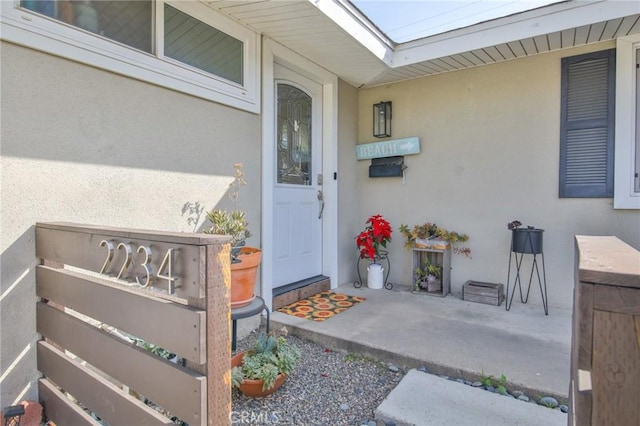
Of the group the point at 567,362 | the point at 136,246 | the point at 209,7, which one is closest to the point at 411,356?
the point at 567,362

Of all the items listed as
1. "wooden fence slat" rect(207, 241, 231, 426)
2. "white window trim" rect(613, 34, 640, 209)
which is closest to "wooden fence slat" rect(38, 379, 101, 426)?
"wooden fence slat" rect(207, 241, 231, 426)

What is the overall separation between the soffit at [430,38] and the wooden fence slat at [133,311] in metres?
2.07

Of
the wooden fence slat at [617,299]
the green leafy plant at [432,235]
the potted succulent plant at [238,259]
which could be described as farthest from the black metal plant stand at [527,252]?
the wooden fence slat at [617,299]

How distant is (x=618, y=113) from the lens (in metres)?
2.80

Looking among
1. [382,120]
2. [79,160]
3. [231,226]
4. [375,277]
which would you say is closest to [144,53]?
[79,160]

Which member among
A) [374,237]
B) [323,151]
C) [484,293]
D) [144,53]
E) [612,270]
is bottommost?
[484,293]

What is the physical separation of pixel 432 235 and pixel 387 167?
948mm

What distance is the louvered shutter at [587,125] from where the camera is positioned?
287 centimetres

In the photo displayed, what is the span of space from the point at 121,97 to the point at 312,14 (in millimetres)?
1480

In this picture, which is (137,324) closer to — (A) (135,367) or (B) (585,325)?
(A) (135,367)

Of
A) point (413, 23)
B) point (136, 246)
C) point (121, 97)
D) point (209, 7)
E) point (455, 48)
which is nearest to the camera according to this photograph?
point (136, 246)

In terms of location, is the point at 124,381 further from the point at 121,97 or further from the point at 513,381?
Result: the point at 513,381

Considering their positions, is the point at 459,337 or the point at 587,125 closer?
the point at 459,337

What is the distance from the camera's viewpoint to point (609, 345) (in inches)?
24.0
